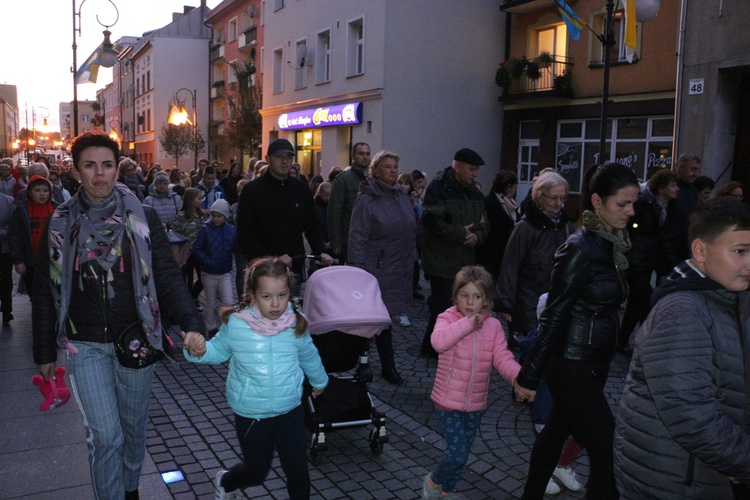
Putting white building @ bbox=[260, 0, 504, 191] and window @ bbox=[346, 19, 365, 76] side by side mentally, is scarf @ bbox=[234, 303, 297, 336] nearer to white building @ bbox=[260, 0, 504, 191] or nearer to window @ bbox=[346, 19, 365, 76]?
white building @ bbox=[260, 0, 504, 191]

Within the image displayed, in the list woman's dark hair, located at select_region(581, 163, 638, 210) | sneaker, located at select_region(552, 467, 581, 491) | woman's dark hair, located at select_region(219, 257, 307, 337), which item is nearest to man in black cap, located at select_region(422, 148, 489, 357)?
sneaker, located at select_region(552, 467, 581, 491)

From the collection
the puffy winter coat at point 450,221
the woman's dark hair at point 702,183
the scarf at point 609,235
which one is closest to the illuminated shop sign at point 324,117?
the woman's dark hair at point 702,183

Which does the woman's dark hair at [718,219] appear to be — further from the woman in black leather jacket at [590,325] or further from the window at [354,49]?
the window at [354,49]

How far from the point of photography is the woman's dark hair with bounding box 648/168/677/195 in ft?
24.1

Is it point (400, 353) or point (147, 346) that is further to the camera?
point (400, 353)

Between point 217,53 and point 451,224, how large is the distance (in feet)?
141

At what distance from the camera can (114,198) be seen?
3482mm

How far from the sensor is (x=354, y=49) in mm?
24234

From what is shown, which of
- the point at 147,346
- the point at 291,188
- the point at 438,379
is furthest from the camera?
the point at 291,188

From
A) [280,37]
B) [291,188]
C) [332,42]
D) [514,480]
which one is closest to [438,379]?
[514,480]

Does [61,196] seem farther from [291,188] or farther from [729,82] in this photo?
[729,82]

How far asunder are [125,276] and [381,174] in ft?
11.3

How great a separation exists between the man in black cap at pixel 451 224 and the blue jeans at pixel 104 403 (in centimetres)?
371

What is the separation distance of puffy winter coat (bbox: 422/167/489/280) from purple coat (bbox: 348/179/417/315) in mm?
227
